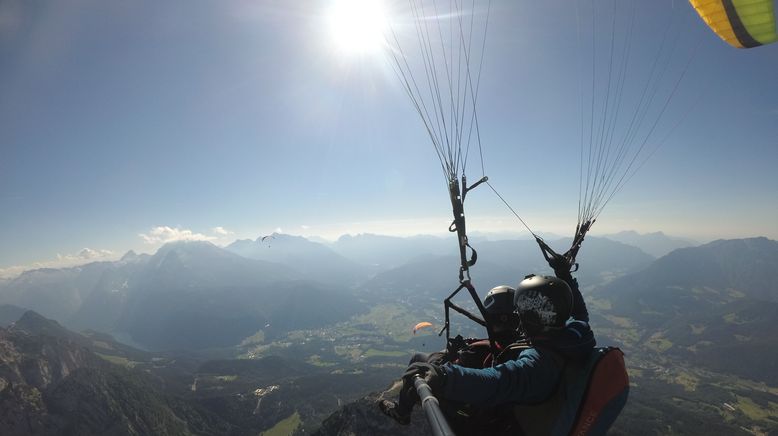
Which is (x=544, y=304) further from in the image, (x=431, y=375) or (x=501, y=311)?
(x=501, y=311)

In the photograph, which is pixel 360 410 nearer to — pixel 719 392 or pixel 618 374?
pixel 618 374

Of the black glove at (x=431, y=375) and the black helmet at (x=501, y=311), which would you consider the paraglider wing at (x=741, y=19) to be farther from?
the black glove at (x=431, y=375)

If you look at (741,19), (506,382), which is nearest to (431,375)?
(506,382)

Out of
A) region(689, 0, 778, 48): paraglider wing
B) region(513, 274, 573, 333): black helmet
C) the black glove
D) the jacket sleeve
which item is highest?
region(689, 0, 778, 48): paraglider wing

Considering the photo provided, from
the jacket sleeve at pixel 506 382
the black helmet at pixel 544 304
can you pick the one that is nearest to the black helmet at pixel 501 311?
the black helmet at pixel 544 304

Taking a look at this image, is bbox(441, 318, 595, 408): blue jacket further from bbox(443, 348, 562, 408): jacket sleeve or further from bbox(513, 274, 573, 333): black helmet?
Result: bbox(513, 274, 573, 333): black helmet

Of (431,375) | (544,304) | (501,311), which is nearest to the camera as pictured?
(431,375)

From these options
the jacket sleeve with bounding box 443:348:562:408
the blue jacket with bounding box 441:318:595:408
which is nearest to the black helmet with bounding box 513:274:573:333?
the blue jacket with bounding box 441:318:595:408
